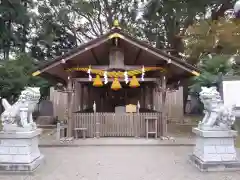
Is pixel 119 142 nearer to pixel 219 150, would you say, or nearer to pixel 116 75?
pixel 116 75

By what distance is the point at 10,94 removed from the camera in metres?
20.9

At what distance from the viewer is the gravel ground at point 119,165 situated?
6.36 metres

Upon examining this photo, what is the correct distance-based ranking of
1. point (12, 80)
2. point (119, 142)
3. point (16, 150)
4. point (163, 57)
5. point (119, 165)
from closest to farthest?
point (16, 150) < point (119, 165) < point (119, 142) < point (163, 57) < point (12, 80)

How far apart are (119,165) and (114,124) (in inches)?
188

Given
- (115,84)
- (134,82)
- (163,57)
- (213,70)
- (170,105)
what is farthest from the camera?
(170,105)

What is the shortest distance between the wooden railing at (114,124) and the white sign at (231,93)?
4.52 meters

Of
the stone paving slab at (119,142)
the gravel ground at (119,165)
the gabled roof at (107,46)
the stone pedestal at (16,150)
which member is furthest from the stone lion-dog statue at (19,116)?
the gabled roof at (107,46)

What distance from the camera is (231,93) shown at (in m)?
7.73

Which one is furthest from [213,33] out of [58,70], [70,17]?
[70,17]

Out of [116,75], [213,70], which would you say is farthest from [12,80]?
[213,70]

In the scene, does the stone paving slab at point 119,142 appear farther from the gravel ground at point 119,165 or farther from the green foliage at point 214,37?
the green foliage at point 214,37

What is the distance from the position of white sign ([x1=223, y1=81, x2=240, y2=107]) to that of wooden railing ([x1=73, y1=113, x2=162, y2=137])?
14.8ft

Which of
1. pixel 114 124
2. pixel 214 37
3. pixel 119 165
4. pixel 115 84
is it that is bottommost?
pixel 119 165

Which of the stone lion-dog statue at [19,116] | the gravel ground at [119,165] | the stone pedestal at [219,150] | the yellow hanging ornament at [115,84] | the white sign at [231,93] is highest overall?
the yellow hanging ornament at [115,84]
